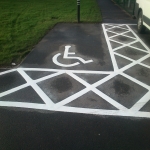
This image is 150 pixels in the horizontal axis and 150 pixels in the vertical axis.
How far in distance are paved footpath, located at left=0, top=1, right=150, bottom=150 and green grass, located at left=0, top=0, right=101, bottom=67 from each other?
634 millimetres

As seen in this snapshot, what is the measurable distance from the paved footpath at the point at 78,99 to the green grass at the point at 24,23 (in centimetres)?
63

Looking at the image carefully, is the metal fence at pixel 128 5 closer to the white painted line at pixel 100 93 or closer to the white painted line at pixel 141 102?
the white painted line at pixel 100 93

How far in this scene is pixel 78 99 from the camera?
427 cm

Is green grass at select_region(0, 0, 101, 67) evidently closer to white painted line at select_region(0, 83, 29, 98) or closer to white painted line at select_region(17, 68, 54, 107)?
white painted line at select_region(17, 68, 54, 107)

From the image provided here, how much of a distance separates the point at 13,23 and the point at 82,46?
5165mm

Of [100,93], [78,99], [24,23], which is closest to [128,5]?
[24,23]

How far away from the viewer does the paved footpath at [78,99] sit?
3236 mm

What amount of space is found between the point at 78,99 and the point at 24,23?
25.0 feet

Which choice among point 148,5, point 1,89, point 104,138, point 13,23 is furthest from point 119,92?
point 13,23

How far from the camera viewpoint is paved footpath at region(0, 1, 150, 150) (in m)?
3.24

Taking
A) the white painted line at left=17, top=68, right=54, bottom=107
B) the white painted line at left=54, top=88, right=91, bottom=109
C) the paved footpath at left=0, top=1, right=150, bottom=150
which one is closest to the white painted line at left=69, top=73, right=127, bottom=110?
the paved footpath at left=0, top=1, right=150, bottom=150

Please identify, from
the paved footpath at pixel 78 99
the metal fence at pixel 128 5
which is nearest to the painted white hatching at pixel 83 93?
the paved footpath at pixel 78 99

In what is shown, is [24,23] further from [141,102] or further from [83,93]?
[141,102]

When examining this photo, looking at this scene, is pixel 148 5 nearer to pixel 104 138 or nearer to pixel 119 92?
pixel 119 92
